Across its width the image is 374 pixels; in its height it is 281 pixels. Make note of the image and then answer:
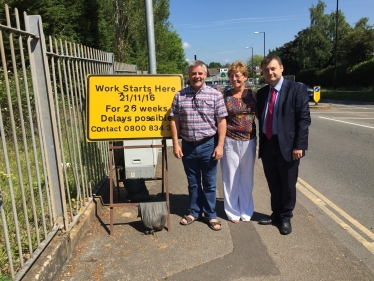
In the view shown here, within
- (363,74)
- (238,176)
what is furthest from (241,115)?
(363,74)

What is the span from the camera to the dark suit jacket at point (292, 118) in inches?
141

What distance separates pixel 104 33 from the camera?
Answer: 19.5 meters

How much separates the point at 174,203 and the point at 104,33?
16.8 metres


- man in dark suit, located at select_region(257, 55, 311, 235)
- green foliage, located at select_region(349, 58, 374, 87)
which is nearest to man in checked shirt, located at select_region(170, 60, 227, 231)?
man in dark suit, located at select_region(257, 55, 311, 235)

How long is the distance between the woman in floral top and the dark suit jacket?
0.37 metres

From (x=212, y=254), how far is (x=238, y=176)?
3.42 feet

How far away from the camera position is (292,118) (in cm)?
361

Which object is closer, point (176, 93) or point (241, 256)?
point (241, 256)

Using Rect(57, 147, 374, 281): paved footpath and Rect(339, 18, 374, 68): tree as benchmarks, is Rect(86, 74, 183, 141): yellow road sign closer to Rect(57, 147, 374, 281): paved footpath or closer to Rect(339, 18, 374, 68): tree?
Rect(57, 147, 374, 281): paved footpath

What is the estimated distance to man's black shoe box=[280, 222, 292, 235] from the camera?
3818 millimetres

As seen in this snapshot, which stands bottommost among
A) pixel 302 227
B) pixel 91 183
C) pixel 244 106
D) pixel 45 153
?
pixel 302 227

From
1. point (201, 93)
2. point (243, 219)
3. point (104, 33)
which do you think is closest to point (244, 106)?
point (201, 93)

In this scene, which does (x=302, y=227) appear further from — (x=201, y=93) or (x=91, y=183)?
(x=91, y=183)

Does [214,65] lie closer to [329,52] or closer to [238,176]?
[329,52]
